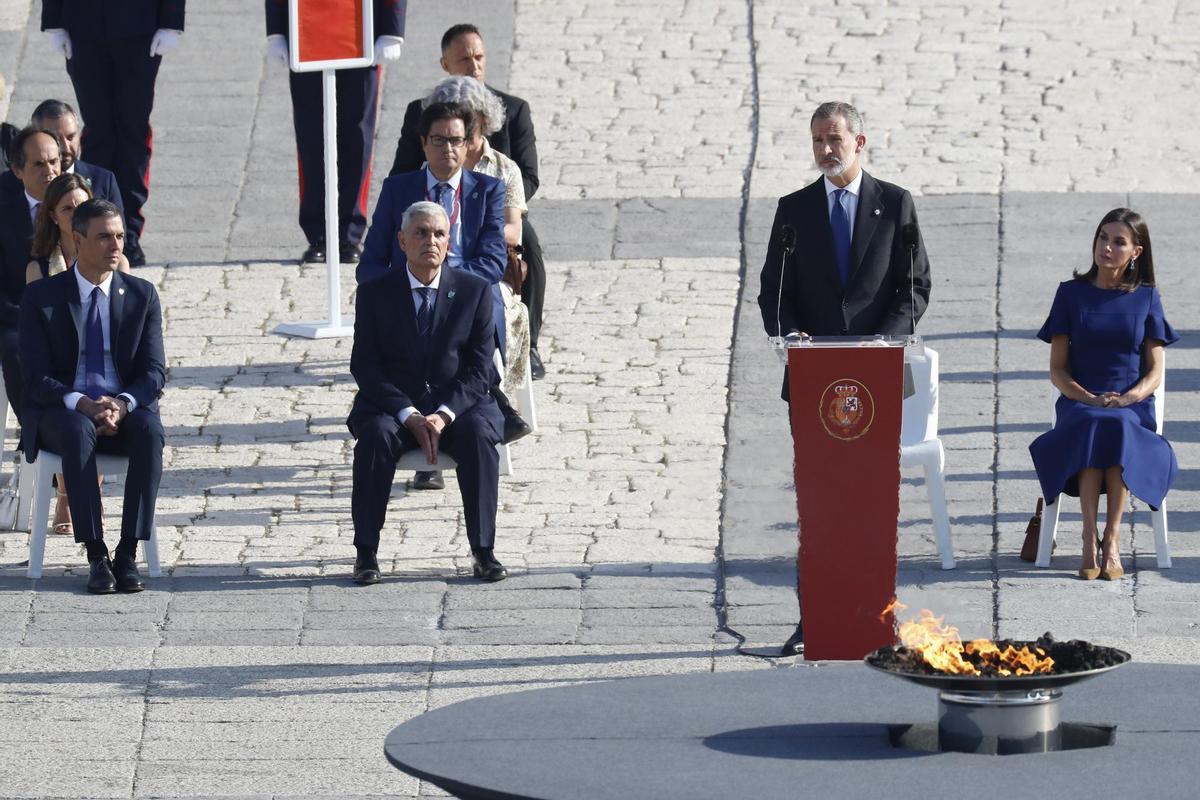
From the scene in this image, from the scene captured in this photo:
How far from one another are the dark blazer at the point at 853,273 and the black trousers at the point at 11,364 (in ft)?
11.1

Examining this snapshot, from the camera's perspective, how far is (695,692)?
5.77 m

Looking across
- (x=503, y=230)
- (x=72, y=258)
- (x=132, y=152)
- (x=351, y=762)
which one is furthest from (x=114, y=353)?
(x=132, y=152)

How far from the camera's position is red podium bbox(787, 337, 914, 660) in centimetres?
755

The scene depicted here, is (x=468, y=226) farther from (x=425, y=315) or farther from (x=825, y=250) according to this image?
(x=825, y=250)

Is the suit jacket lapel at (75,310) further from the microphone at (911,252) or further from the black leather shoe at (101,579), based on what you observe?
the microphone at (911,252)

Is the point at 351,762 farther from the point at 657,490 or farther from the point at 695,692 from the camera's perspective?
the point at 657,490

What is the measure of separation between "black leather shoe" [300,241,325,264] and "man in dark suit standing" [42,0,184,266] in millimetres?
930

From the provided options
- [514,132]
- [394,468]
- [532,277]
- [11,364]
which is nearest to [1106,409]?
[394,468]

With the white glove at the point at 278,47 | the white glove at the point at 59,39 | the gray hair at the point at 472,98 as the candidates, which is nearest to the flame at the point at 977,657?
the gray hair at the point at 472,98

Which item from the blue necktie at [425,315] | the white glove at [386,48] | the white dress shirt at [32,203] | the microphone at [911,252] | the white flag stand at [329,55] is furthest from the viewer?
the white glove at [386,48]

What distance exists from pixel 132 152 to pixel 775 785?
29.1 feet

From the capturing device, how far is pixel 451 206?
10.1m

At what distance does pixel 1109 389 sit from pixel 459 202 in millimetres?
2929

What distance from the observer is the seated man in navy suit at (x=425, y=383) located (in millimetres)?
8875
